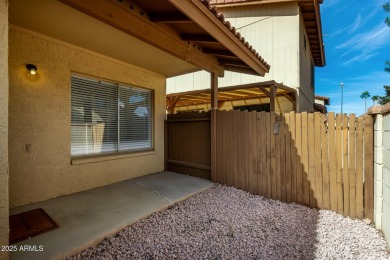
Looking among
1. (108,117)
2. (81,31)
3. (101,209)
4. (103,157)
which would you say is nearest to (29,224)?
(101,209)

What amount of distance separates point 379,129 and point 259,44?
6.73 meters

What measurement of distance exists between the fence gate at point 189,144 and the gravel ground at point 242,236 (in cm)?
183

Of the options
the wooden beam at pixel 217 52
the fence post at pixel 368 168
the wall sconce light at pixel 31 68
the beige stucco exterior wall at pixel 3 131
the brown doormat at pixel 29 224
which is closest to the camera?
the beige stucco exterior wall at pixel 3 131

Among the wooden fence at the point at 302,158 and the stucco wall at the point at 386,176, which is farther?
the wooden fence at the point at 302,158

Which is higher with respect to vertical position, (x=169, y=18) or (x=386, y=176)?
Result: (x=169, y=18)

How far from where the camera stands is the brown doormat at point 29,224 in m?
2.62

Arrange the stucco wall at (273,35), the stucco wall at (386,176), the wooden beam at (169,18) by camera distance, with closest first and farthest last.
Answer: the stucco wall at (386,176), the wooden beam at (169,18), the stucco wall at (273,35)

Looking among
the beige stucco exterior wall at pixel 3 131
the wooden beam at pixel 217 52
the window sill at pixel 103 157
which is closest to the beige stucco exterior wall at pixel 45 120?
the window sill at pixel 103 157

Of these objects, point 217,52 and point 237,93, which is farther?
point 237,93

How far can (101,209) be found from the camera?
137 inches

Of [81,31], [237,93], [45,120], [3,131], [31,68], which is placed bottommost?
[3,131]

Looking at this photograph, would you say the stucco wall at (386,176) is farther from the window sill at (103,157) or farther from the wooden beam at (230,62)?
the window sill at (103,157)

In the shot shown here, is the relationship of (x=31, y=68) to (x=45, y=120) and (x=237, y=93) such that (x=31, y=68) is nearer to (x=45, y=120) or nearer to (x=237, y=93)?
(x=45, y=120)

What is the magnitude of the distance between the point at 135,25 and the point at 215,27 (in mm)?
1240
